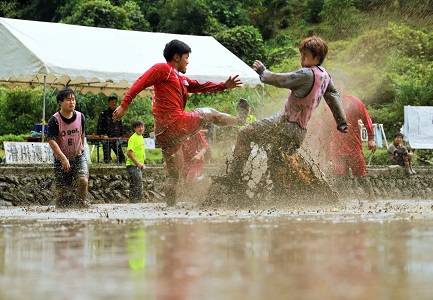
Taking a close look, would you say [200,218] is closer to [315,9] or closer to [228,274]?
[228,274]

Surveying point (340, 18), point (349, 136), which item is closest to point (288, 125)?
point (349, 136)

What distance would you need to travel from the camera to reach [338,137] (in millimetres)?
13641

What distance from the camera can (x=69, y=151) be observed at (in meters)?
11.5

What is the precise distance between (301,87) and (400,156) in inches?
304

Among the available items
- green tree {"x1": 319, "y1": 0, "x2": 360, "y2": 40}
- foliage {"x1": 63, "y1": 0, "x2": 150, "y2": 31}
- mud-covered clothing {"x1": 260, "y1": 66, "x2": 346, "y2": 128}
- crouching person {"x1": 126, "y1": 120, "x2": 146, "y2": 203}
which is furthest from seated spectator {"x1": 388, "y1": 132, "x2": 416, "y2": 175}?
foliage {"x1": 63, "y1": 0, "x2": 150, "y2": 31}

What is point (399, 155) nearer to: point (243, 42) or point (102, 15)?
point (243, 42)

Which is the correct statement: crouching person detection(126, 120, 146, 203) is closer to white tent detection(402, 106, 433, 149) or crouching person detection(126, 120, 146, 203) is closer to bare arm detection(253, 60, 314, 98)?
bare arm detection(253, 60, 314, 98)

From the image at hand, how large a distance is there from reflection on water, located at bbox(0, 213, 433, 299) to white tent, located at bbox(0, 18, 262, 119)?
31.8ft

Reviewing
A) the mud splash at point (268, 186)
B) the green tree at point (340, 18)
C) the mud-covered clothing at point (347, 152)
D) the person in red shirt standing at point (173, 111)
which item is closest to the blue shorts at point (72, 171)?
the person in red shirt standing at point (173, 111)

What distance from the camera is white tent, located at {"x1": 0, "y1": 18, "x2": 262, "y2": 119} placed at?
1723 centimetres

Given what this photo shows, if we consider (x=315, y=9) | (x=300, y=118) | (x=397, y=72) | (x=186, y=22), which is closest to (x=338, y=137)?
(x=300, y=118)

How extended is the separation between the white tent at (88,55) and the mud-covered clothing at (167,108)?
21.9ft

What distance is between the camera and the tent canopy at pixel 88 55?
1723 centimetres

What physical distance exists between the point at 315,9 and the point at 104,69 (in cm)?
2186
